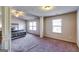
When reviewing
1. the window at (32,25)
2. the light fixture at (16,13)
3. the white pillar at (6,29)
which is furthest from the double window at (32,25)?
the white pillar at (6,29)

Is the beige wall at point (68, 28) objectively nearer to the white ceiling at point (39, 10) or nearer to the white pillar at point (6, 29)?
the white ceiling at point (39, 10)

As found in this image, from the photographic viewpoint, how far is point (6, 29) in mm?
1207

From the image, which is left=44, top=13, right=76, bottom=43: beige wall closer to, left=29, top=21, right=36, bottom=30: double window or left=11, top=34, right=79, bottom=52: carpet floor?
left=11, top=34, right=79, bottom=52: carpet floor

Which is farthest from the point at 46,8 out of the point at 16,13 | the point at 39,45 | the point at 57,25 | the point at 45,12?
the point at 39,45

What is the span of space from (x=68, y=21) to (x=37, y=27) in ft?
1.72

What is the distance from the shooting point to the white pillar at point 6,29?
3.87ft

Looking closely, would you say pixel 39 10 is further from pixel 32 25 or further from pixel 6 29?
pixel 6 29

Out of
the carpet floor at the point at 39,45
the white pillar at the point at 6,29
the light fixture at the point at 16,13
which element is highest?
the light fixture at the point at 16,13

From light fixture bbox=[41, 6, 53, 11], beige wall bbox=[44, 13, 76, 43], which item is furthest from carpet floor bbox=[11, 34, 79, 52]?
light fixture bbox=[41, 6, 53, 11]

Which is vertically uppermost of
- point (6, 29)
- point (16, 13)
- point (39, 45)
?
point (16, 13)

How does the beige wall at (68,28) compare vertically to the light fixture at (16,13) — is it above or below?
below
